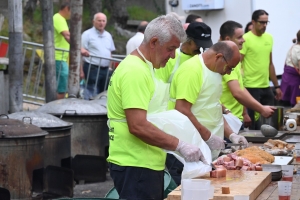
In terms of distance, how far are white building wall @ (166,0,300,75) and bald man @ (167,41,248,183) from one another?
8.77 meters

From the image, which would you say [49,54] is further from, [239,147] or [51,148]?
[239,147]

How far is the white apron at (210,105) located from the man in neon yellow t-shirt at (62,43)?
22.5 feet

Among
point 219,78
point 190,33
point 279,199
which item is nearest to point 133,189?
point 279,199

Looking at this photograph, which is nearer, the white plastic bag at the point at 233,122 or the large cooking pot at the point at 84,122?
the white plastic bag at the point at 233,122

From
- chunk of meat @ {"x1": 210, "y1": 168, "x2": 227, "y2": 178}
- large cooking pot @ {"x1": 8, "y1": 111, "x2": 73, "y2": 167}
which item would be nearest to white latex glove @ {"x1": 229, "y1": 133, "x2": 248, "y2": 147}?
chunk of meat @ {"x1": 210, "y1": 168, "x2": 227, "y2": 178}

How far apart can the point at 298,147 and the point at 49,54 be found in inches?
232

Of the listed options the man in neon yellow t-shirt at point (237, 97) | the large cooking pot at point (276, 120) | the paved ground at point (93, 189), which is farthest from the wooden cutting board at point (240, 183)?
the paved ground at point (93, 189)

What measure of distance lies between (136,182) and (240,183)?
28.4 inches

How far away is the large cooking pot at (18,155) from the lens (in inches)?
331

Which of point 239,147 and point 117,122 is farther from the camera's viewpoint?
point 239,147

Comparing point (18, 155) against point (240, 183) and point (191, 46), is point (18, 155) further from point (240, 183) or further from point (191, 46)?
point (240, 183)

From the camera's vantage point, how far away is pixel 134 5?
90.8 feet

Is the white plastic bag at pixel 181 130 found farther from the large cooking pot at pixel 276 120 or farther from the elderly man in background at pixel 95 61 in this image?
the elderly man in background at pixel 95 61

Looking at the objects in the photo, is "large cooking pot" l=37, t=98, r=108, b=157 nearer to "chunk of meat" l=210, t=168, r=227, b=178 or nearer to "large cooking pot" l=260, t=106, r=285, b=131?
"large cooking pot" l=260, t=106, r=285, b=131
